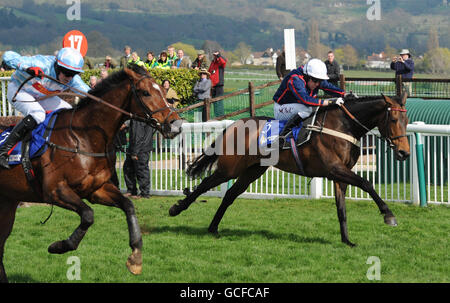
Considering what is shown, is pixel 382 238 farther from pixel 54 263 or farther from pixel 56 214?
pixel 56 214

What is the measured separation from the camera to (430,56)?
331 feet

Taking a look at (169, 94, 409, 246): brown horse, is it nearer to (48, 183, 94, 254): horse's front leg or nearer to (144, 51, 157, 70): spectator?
(48, 183, 94, 254): horse's front leg

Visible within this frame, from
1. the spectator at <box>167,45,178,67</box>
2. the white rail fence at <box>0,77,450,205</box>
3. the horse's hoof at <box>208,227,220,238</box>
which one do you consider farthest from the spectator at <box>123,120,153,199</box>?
the spectator at <box>167,45,178,67</box>

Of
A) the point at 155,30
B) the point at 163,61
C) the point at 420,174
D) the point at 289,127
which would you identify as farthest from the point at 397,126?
the point at 155,30

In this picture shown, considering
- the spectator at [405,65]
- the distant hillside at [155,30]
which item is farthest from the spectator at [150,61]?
the distant hillside at [155,30]

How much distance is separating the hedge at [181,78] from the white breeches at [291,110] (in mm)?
10213

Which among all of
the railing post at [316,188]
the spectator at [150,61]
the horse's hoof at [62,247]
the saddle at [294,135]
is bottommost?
the railing post at [316,188]

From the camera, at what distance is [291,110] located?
27.4ft

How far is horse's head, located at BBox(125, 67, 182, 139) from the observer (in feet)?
19.3

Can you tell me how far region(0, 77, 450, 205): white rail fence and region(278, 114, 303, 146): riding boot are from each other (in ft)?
6.78

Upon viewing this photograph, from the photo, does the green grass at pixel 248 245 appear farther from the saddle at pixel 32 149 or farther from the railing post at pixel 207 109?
the railing post at pixel 207 109

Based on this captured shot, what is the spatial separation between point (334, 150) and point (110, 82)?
2.81 m

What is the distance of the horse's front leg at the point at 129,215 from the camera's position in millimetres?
5836

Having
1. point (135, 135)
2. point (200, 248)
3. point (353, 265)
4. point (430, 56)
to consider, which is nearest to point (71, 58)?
point (200, 248)
